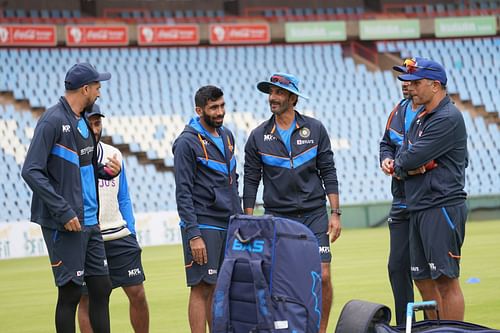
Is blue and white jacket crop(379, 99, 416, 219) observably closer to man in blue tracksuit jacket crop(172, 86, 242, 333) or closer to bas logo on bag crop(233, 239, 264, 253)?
man in blue tracksuit jacket crop(172, 86, 242, 333)

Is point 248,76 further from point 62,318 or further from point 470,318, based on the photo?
point 62,318

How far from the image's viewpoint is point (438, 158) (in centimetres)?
771

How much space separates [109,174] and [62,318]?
4.56 feet

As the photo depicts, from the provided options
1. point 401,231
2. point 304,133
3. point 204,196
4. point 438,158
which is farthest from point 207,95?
point 401,231

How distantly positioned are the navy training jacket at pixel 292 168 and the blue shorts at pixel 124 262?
108 cm

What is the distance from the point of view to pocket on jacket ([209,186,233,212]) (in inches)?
314

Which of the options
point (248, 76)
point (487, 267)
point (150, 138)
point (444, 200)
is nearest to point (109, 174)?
point (444, 200)

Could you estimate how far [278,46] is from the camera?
38094 mm

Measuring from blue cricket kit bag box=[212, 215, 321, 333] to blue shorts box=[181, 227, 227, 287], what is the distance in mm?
1308

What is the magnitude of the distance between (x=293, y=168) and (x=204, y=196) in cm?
84

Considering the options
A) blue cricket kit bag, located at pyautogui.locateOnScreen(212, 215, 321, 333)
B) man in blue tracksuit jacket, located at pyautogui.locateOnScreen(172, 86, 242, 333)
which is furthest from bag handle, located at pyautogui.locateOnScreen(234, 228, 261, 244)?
man in blue tracksuit jacket, located at pyautogui.locateOnScreen(172, 86, 242, 333)

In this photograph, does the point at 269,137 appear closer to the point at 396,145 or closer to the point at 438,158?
the point at 396,145

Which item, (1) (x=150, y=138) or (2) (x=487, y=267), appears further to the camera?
(1) (x=150, y=138)

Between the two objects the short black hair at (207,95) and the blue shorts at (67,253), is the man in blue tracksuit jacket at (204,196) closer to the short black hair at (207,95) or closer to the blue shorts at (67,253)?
the short black hair at (207,95)
